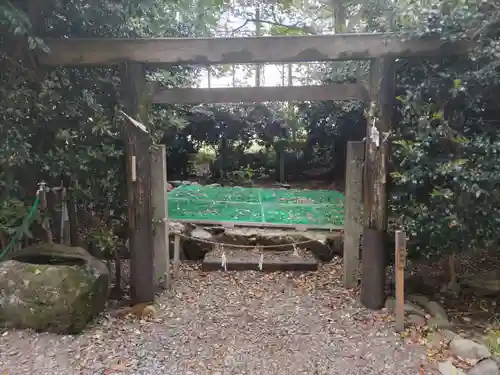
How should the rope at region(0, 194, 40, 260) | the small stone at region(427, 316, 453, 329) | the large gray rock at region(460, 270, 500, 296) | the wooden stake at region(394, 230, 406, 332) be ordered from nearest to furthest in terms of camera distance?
the wooden stake at region(394, 230, 406, 332)
the small stone at region(427, 316, 453, 329)
the rope at region(0, 194, 40, 260)
the large gray rock at region(460, 270, 500, 296)

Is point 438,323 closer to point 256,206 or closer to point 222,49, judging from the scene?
point 222,49

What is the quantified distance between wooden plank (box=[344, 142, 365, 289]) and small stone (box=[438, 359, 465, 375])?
64.8 inches

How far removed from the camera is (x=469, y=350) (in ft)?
10.6

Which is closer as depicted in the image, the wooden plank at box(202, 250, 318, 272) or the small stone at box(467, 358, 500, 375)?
the small stone at box(467, 358, 500, 375)

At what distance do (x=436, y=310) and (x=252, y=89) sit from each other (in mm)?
2718

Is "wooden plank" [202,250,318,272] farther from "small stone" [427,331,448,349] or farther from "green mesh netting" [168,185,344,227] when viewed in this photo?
"small stone" [427,331,448,349]

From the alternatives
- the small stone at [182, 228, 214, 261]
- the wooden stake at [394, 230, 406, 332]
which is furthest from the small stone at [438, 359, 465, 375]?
the small stone at [182, 228, 214, 261]

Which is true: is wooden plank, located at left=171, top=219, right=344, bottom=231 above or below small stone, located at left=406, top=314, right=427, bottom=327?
above

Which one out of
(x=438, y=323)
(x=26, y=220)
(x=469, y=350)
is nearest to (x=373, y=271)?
(x=438, y=323)

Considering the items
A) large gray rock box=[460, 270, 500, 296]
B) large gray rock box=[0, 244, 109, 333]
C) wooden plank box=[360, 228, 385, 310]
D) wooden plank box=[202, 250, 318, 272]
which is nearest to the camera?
large gray rock box=[0, 244, 109, 333]

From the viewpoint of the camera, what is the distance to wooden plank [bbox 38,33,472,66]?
150 inches

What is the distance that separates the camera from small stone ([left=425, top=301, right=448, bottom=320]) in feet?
12.9

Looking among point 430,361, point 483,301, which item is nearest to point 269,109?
point 483,301

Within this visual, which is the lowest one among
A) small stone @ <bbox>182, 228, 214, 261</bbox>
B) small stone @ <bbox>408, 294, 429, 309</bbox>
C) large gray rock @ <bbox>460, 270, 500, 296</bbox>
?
small stone @ <bbox>408, 294, 429, 309</bbox>
